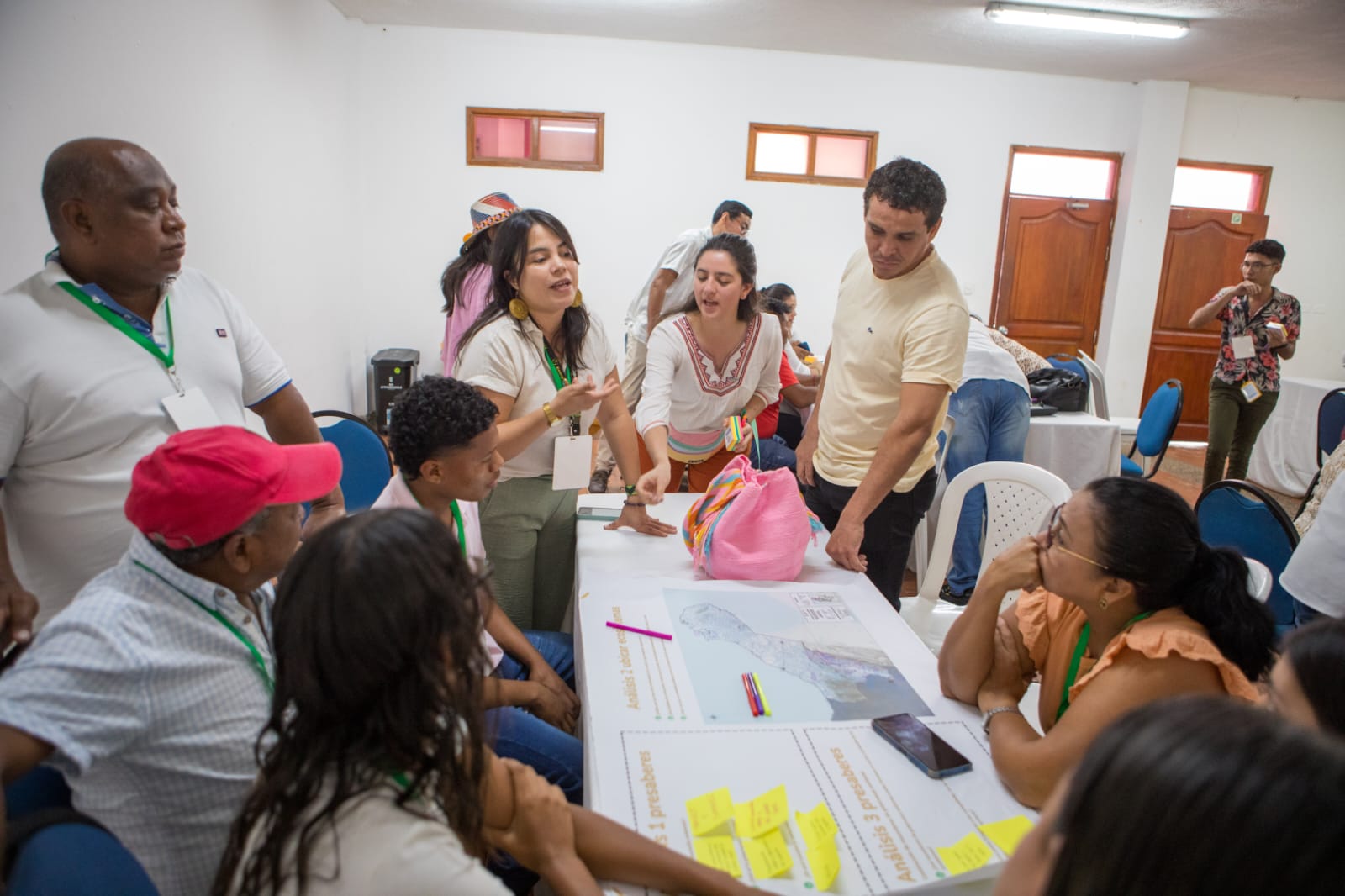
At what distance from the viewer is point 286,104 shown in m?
4.78

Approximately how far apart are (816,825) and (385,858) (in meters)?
0.56

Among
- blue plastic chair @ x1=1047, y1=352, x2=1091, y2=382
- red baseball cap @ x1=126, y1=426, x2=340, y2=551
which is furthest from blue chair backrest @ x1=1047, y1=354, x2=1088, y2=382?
red baseball cap @ x1=126, y1=426, x2=340, y2=551

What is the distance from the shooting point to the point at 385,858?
77 cm

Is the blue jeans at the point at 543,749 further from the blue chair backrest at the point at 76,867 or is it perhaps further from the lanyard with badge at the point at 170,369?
the lanyard with badge at the point at 170,369

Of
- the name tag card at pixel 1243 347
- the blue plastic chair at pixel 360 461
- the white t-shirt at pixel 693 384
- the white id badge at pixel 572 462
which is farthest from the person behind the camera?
the name tag card at pixel 1243 347

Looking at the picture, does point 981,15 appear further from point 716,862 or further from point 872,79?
point 716,862

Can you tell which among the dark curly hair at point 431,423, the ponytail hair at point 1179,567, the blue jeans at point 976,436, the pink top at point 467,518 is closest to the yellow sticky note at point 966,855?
the ponytail hair at point 1179,567

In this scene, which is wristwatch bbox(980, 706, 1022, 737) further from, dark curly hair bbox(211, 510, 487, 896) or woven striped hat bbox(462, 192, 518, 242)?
woven striped hat bbox(462, 192, 518, 242)

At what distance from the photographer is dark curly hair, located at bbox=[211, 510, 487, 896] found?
80 cm

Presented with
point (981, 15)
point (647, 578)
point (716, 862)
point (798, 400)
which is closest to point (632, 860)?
point (716, 862)

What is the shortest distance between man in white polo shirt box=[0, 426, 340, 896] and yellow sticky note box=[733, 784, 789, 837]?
2.06ft

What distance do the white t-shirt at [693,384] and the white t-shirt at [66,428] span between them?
130cm

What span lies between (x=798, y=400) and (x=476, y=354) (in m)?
→ 2.06

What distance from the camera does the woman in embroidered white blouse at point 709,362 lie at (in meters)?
2.45
